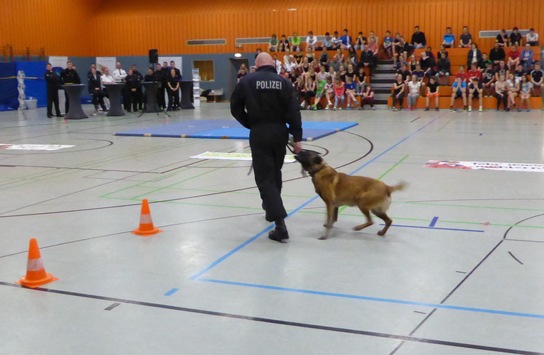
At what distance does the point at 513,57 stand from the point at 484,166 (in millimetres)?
14343

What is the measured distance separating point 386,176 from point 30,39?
2442 centimetres

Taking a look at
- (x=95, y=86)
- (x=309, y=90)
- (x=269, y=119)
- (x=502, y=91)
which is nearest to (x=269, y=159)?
(x=269, y=119)

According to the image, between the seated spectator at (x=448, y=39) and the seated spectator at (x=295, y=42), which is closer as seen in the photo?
the seated spectator at (x=448, y=39)

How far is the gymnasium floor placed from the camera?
134 inches

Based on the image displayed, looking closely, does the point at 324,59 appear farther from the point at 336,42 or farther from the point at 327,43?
the point at 327,43

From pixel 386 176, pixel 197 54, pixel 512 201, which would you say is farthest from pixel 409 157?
pixel 197 54

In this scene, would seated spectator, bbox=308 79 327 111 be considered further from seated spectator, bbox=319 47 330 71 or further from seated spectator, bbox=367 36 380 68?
seated spectator, bbox=367 36 380 68

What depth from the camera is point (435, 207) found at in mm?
6430

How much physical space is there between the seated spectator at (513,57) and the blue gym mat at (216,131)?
8.78 metres

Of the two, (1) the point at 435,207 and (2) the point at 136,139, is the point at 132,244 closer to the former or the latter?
(1) the point at 435,207

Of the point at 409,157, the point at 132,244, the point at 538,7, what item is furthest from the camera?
the point at 538,7

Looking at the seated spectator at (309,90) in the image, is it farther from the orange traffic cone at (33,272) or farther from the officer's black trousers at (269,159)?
the orange traffic cone at (33,272)

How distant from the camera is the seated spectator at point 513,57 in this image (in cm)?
2098

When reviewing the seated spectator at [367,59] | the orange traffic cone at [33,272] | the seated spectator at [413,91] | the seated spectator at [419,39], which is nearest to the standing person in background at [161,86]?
the seated spectator at [367,59]
